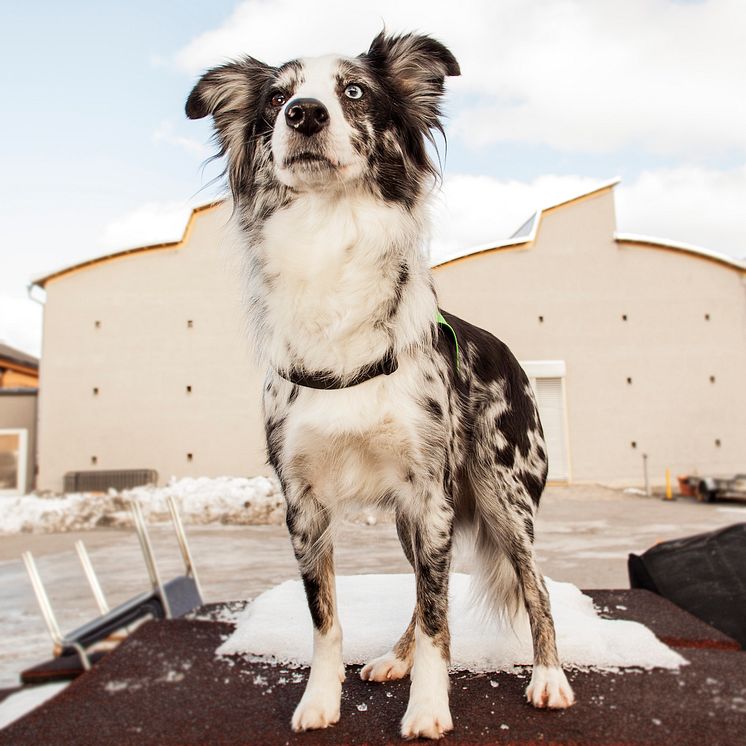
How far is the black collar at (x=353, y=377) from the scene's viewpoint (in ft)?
6.68

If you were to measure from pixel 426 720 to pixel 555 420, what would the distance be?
13.9 metres

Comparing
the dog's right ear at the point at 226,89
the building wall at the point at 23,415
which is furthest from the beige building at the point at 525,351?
the dog's right ear at the point at 226,89

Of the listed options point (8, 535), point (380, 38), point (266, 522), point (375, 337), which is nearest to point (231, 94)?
point (380, 38)

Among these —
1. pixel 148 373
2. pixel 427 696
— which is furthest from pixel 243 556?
pixel 148 373

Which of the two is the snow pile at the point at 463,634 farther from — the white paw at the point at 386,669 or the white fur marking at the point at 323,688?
the white fur marking at the point at 323,688

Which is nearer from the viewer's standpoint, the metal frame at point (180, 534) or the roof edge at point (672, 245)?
the metal frame at point (180, 534)

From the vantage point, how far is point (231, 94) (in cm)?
249

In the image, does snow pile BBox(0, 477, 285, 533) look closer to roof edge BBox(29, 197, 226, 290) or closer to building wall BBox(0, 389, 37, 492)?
building wall BBox(0, 389, 37, 492)

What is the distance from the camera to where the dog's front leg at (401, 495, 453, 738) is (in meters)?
1.94

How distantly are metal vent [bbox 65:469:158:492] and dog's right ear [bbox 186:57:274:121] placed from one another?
533 inches

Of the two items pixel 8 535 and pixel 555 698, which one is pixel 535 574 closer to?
pixel 555 698

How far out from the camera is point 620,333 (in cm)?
1548

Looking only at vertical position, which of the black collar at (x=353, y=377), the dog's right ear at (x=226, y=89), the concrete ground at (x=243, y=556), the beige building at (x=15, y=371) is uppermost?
the beige building at (x=15, y=371)

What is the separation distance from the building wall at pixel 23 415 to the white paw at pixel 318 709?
51.9ft
